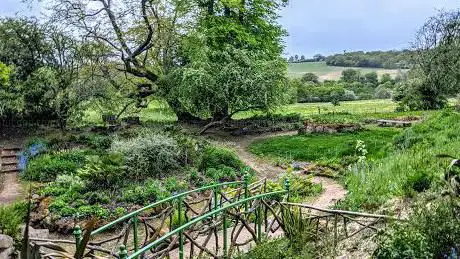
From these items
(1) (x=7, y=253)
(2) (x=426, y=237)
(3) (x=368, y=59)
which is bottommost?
(1) (x=7, y=253)

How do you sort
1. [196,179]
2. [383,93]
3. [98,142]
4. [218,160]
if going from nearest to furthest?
[196,179] < [218,160] < [98,142] < [383,93]

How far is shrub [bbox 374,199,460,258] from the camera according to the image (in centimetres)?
380

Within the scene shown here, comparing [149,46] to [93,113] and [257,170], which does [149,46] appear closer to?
[93,113]

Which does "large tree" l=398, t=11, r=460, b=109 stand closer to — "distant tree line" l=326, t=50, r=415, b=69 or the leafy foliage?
the leafy foliage

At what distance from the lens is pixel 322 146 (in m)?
16.2

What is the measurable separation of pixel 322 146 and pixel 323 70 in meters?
58.4

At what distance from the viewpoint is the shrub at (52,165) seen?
13016 mm

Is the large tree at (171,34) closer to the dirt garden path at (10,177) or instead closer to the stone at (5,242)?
the dirt garden path at (10,177)

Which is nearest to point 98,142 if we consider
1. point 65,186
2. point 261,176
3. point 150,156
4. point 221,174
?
point 150,156

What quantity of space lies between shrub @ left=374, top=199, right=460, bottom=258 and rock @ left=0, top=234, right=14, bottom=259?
4964mm

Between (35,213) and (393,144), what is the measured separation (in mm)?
9773

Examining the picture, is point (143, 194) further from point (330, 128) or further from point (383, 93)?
point (383, 93)

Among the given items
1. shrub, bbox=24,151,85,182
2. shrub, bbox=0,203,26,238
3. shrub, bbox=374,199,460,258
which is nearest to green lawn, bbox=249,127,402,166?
shrub, bbox=24,151,85,182

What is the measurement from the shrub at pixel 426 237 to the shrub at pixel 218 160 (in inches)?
372
